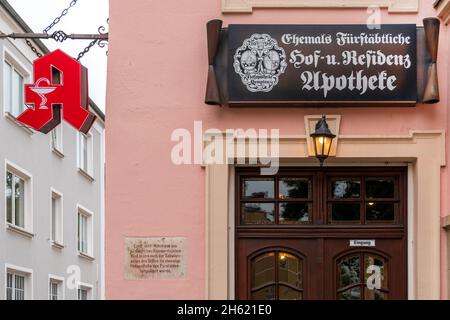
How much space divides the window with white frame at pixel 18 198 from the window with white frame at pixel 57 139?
2.46m

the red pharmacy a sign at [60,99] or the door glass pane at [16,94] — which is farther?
the door glass pane at [16,94]

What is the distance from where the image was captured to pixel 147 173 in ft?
31.4

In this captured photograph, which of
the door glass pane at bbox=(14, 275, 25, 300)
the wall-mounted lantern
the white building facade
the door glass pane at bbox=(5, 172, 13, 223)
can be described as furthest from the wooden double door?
the door glass pane at bbox=(14, 275, 25, 300)

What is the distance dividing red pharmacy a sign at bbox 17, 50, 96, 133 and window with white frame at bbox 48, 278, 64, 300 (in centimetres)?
1630

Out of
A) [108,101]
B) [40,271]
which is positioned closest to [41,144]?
[40,271]

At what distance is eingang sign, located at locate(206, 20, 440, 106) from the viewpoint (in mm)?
9445

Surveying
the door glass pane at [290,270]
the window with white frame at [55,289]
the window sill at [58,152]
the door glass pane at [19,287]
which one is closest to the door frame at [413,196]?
the door glass pane at [290,270]

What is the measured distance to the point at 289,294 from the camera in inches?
380

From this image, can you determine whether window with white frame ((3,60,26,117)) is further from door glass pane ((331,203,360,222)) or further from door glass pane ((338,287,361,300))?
door glass pane ((338,287,361,300))

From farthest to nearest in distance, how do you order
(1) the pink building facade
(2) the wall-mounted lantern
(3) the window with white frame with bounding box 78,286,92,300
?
(3) the window with white frame with bounding box 78,286,92,300 → (1) the pink building facade → (2) the wall-mounted lantern

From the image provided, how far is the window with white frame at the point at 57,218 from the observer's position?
2598 centimetres

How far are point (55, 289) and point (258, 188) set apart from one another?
17708 mm

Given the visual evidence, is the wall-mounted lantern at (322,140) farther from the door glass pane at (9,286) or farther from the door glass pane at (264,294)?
the door glass pane at (9,286)

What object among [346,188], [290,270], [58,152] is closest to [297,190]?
[346,188]
